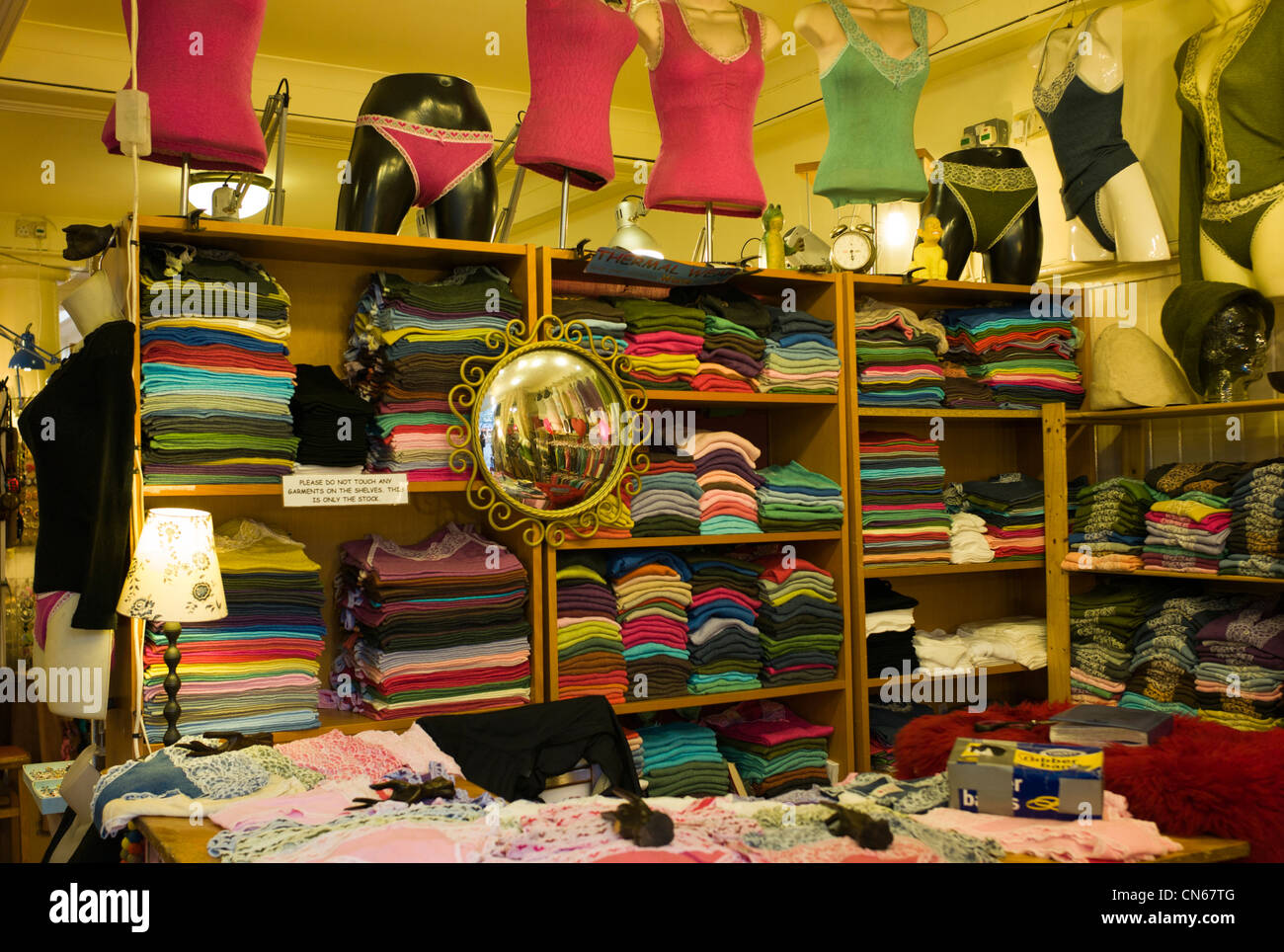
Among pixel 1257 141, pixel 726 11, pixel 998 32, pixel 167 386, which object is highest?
pixel 998 32

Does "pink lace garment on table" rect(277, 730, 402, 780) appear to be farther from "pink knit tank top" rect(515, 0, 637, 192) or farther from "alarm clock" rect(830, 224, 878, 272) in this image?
"alarm clock" rect(830, 224, 878, 272)

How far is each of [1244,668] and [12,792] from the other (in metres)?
4.05

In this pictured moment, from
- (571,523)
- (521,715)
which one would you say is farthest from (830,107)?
(521,715)

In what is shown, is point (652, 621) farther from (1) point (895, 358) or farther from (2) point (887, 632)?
(1) point (895, 358)

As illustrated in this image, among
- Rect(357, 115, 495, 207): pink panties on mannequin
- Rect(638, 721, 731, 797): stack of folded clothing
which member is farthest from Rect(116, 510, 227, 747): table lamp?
Rect(638, 721, 731, 797): stack of folded clothing

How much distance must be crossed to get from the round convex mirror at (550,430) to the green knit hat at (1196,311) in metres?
1.61

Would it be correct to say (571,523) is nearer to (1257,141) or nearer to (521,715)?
(521,715)

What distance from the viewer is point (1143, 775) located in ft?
5.73

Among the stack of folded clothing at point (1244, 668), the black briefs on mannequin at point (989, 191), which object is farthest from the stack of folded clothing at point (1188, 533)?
the black briefs on mannequin at point (989, 191)

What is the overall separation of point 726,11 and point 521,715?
199 cm

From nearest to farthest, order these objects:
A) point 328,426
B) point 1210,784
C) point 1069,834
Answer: point 1069,834 < point 1210,784 < point 328,426

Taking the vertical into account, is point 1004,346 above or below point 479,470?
above
